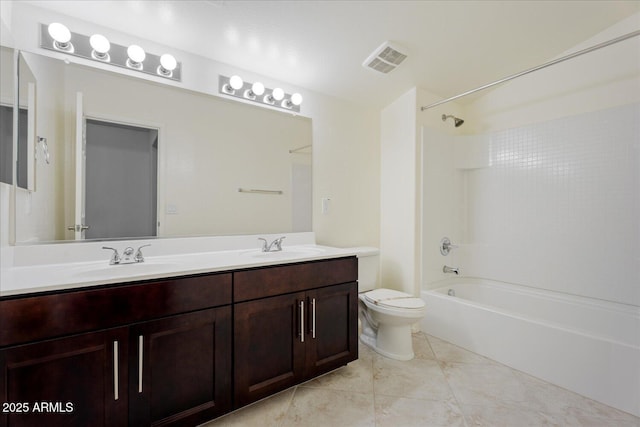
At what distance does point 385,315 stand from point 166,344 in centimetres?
141

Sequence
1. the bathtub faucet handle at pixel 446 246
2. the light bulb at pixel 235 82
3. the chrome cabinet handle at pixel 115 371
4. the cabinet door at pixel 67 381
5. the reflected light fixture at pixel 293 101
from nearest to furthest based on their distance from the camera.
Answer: the cabinet door at pixel 67 381, the chrome cabinet handle at pixel 115 371, the light bulb at pixel 235 82, the reflected light fixture at pixel 293 101, the bathtub faucet handle at pixel 446 246

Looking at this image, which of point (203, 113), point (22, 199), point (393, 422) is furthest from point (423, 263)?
point (22, 199)

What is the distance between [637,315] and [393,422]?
188cm

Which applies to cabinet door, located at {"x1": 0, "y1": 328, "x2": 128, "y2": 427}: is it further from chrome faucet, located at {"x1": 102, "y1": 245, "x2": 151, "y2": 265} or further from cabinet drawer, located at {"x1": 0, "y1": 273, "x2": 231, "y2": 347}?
chrome faucet, located at {"x1": 102, "y1": 245, "x2": 151, "y2": 265}

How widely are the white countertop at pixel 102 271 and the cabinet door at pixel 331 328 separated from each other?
0.25 metres

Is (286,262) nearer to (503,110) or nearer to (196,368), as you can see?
(196,368)

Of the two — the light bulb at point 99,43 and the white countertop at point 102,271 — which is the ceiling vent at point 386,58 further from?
the light bulb at point 99,43

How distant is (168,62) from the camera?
5.42ft

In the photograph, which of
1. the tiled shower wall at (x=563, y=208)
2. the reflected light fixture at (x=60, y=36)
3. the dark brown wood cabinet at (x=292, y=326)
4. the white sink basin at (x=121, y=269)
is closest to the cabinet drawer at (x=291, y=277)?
the dark brown wood cabinet at (x=292, y=326)

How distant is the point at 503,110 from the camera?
2.62 metres

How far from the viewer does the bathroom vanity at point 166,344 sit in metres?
0.93

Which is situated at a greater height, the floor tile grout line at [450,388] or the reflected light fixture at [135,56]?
the reflected light fixture at [135,56]

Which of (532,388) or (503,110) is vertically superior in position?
(503,110)

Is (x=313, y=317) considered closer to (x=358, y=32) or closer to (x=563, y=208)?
(x=358, y=32)
